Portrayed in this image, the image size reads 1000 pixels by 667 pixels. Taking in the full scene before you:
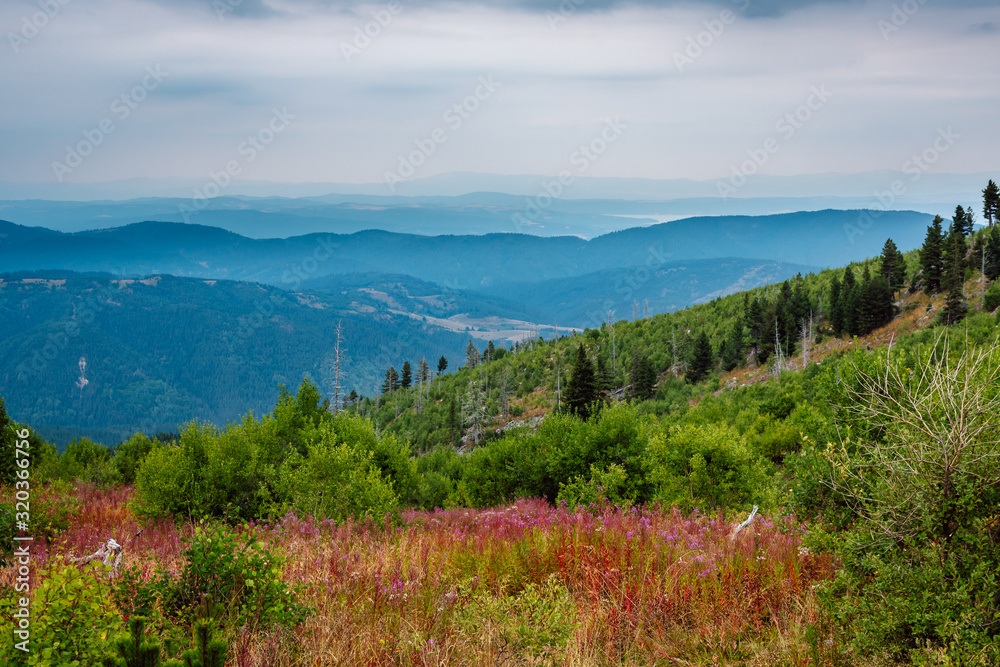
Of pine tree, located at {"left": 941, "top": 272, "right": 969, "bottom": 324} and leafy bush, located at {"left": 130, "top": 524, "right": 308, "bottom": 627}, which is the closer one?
leafy bush, located at {"left": 130, "top": 524, "right": 308, "bottom": 627}

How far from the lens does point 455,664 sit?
450 cm

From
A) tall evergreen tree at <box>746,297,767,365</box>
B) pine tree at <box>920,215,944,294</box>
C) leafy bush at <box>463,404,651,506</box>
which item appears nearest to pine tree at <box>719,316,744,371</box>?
tall evergreen tree at <box>746,297,767,365</box>

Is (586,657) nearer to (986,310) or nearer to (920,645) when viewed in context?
(920,645)

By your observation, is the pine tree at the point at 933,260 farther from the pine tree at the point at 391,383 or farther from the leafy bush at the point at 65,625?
the pine tree at the point at 391,383

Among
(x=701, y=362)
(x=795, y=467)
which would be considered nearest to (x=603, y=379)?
(x=701, y=362)

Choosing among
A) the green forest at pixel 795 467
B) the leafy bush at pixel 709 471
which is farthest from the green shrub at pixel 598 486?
the leafy bush at pixel 709 471

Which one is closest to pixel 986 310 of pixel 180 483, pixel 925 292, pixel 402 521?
pixel 925 292

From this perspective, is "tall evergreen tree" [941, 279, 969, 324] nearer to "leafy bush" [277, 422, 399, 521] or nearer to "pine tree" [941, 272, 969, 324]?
"pine tree" [941, 272, 969, 324]

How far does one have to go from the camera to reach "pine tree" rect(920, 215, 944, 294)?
2400 inches

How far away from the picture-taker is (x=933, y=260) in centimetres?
6119

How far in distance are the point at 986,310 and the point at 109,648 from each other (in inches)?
2450

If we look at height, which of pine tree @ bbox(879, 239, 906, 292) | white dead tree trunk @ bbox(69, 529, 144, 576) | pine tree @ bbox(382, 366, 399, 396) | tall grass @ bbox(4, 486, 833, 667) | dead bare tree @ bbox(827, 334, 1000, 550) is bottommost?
pine tree @ bbox(382, 366, 399, 396)

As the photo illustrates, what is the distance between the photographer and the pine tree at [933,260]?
61.0m

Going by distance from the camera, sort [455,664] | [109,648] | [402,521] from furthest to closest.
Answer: [402,521] → [455,664] → [109,648]
